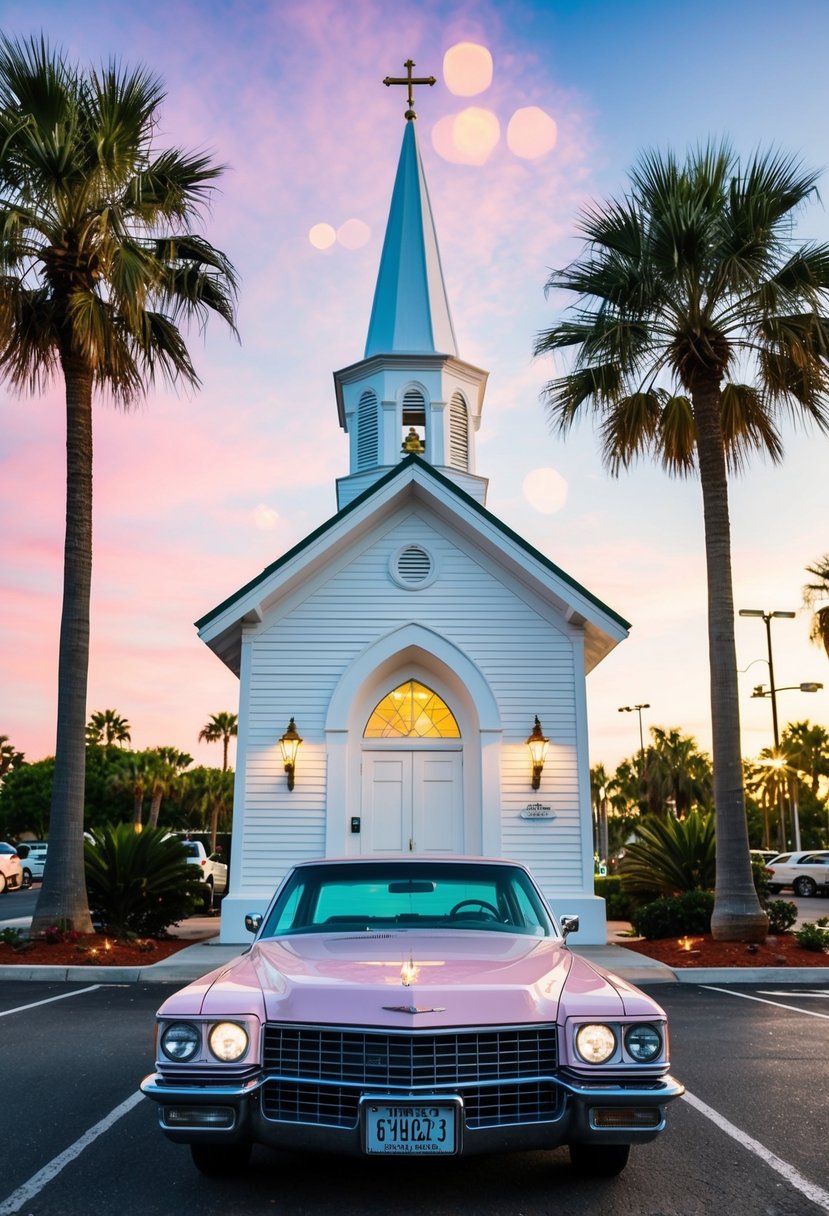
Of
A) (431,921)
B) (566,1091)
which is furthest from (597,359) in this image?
(566,1091)

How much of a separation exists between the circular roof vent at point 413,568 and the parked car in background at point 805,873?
25904mm

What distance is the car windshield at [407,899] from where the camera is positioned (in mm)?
5266

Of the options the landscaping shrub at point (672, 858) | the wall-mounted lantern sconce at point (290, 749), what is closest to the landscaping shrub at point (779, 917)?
the landscaping shrub at point (672, 858)

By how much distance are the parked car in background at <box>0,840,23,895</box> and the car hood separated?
113 ft

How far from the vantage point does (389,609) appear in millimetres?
15242

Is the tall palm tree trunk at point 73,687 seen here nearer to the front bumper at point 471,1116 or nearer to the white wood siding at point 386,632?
the white wood siding at point 386,632

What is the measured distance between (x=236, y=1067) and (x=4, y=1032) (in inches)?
209

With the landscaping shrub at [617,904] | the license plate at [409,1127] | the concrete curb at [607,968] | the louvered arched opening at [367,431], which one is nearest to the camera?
the license plate at [409,1127]

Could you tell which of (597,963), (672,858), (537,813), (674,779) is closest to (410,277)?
(537,813)

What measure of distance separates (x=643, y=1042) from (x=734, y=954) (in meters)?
9.72

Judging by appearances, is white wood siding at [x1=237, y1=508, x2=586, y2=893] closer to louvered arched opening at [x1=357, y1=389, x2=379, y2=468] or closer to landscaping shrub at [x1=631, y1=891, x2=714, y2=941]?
landscaping shrub at [x1=631, y1=891, x2=714, y2=941]

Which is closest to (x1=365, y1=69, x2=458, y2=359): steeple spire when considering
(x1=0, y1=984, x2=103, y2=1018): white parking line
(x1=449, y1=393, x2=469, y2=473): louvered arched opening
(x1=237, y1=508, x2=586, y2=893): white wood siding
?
(x1=449, y1=393, x2=469, y2=473): louvered arched opening

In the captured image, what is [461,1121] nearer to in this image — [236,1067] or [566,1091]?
[566,1091]

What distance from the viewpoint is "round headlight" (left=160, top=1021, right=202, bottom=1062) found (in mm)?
3875
